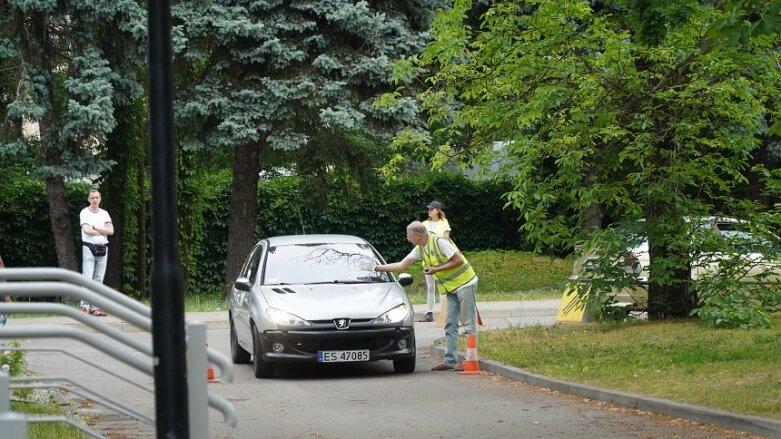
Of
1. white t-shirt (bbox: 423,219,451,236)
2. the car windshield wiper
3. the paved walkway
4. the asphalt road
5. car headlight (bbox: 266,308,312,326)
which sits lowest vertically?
the asphalt road

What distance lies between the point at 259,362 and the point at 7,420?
27.8ft

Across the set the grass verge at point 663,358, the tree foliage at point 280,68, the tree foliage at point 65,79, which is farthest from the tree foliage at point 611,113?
the tree foliage at point 65,79

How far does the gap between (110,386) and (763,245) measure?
914cm

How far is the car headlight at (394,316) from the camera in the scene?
14695 millimetres

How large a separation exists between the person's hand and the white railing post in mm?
9491

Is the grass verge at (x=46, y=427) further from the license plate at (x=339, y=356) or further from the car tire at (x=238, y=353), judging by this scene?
the car tire at (x=238, y=353)

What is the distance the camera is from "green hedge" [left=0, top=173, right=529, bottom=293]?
31.0 metres

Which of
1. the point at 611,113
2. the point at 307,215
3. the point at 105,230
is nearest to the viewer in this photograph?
the point at 611,113

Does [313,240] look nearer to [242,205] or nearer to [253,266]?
[253,266]

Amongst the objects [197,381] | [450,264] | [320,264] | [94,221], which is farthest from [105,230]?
[197,381]

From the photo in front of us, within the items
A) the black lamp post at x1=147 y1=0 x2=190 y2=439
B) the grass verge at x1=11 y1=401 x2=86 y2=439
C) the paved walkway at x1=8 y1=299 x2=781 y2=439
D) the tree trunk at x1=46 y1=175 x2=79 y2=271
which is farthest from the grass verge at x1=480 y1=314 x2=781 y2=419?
the tree trunk at x1=46 y1=175 x2=79 y2=271

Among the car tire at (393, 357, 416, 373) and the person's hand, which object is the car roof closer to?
the person's hand

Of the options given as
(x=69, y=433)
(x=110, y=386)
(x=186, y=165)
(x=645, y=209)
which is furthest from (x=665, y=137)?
(x=186, y=165)

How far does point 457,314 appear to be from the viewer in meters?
15.5
